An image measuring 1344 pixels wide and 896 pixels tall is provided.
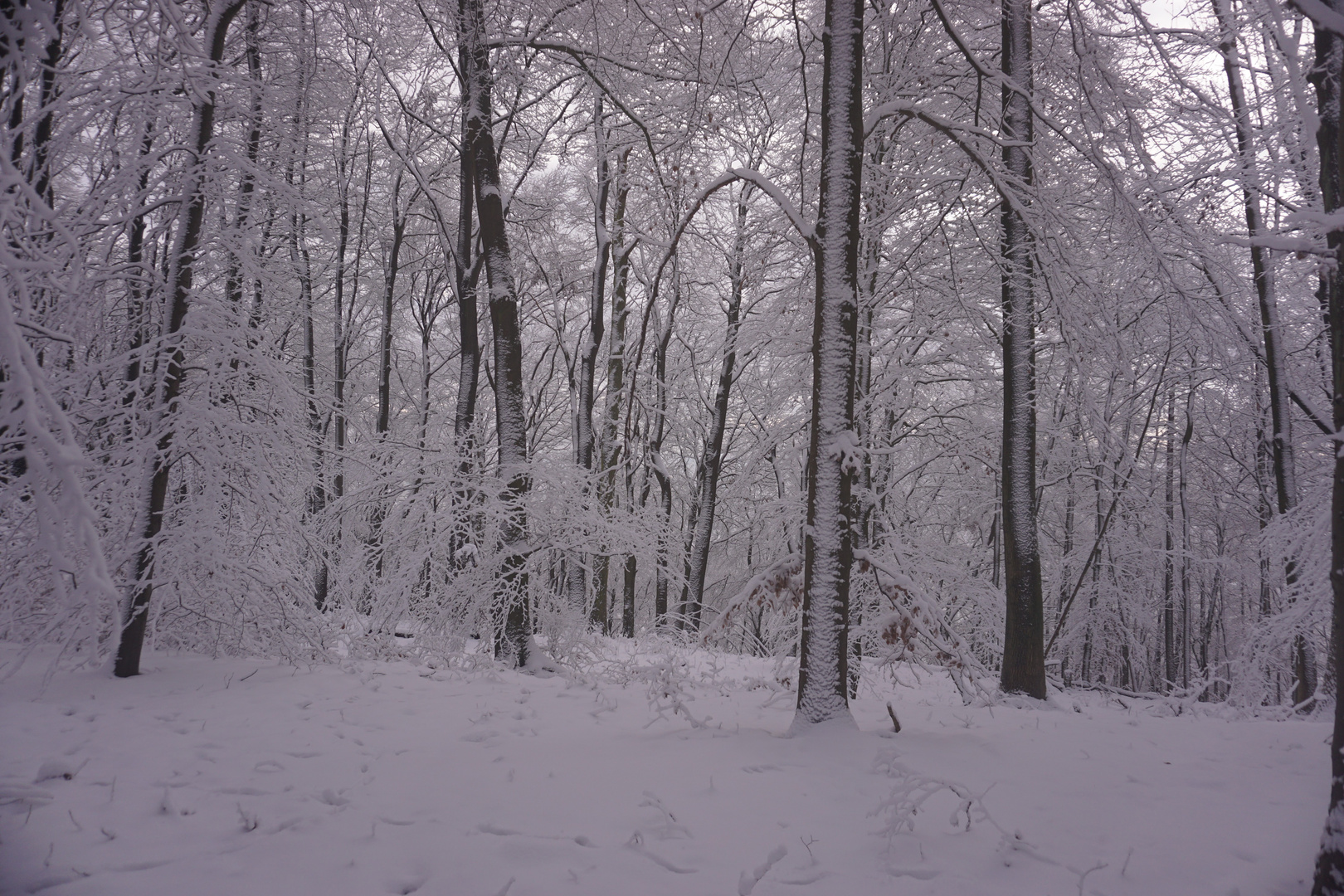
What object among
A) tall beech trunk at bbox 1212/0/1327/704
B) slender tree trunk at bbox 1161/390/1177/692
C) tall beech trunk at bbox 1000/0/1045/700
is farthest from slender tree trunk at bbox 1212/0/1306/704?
slender tree trunk at bbox 1161/390/1177/692

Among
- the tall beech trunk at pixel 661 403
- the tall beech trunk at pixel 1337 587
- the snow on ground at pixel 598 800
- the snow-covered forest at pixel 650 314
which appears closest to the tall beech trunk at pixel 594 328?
the snow-covered forest at pixel 650 314

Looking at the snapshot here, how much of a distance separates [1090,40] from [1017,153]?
1.46 metres

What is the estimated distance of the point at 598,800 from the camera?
3539mm

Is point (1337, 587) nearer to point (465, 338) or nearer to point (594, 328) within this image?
point (465, 338)

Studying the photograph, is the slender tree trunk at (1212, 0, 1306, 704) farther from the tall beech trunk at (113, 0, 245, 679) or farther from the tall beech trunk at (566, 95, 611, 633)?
the tall beech trunk at (113, 0, 245, 679)

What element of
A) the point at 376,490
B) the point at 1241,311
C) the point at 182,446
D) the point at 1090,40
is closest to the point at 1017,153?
the point at 1090,40

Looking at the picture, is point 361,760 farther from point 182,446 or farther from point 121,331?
point 121,331

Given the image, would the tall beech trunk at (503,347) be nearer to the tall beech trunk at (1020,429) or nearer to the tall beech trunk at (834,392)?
the tall beech trunk at (834,392)

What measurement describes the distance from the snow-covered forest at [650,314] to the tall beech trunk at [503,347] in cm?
5

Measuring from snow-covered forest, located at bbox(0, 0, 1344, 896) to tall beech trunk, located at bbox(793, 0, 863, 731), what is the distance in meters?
0.03

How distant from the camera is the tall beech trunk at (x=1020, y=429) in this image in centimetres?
711

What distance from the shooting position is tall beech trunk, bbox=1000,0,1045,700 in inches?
280

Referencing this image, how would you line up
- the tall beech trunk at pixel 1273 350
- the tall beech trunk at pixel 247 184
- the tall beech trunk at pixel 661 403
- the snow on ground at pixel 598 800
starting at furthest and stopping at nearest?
1. the tall beech trunk at pixel 661 403
2. the tall beech trunk at pixel 1273 350
3. the tall beech trunk at pixel 247 184
4. the snow on ground at pixel 598 800

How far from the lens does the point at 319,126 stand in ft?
39.2
